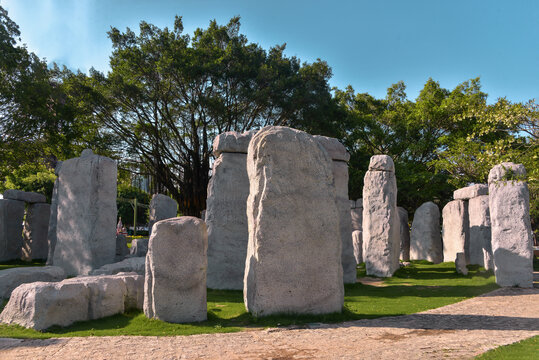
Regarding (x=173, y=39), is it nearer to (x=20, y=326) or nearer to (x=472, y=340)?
(x=20, y=326)

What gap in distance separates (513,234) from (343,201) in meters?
4.17

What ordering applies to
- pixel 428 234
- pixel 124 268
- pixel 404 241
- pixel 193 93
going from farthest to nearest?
pixel 193 93 → pixel 404 241 → pixel 428 234 → pixel 124 268

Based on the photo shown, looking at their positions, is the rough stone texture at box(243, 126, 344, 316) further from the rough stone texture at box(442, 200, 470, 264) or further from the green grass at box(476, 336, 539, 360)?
the rough stone texture at box(442, 200, 470, 264)

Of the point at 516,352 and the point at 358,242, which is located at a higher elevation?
the point at 358,242

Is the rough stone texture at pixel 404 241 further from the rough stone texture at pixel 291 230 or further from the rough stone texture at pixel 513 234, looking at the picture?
the rough stone texture at pixel 291 230

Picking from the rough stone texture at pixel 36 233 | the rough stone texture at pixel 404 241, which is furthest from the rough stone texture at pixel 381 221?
the rough stone texture at pixel 36 233

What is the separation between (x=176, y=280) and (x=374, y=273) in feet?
26.4

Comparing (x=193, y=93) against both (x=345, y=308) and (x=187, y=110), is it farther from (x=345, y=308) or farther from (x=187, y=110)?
(x=345, y=308)

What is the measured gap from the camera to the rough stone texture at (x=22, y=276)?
23.3 ft

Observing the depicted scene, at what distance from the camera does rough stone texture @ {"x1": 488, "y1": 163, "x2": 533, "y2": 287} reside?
32.6ft

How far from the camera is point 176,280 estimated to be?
6.11 meters

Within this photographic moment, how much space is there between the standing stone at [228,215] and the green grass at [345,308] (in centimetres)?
48

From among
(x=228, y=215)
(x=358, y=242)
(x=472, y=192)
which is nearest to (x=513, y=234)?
(x=472, y=192)

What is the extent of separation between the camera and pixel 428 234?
16.7m
